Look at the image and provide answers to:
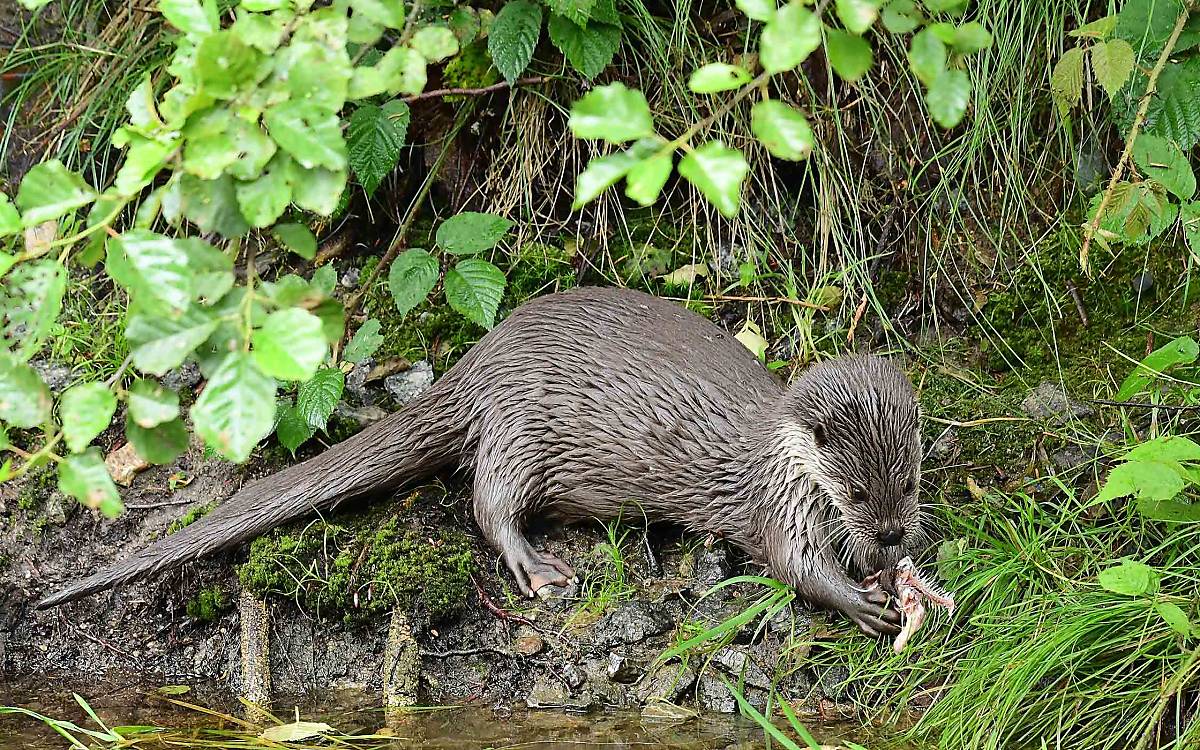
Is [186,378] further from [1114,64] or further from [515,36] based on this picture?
[1114,64]

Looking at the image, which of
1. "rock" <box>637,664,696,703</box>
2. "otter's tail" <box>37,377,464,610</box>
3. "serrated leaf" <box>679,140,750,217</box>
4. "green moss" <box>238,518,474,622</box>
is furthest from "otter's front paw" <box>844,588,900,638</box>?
"serrated leaf" <box>679,140,750,217</box>

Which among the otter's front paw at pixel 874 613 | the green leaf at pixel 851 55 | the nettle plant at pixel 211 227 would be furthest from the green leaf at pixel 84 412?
the otter's front paw at pixel 874 613

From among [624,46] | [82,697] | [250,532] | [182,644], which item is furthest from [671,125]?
[82,697]

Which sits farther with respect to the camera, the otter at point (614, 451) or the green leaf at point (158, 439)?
the otter at point (614, 451)

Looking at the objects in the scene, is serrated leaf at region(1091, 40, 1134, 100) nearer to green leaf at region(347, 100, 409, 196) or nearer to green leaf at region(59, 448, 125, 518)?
green leaf at region(347, 100, 409, 196)

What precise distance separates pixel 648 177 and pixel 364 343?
5.84ft

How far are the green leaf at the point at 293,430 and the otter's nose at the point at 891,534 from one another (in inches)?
50.5

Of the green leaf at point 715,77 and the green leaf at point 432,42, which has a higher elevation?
the green leaf at point 432,42

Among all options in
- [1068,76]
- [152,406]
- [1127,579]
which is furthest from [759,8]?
[1068,76]

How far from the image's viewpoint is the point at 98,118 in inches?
134

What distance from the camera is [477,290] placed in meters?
2.88

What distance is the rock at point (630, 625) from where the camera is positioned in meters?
2.47

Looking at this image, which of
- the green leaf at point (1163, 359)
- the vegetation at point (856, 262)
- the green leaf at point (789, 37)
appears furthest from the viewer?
the green leaf at point (1163, 359)

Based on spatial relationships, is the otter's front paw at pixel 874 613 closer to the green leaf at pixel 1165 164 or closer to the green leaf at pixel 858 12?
the green leaf at pixel 1165 164
